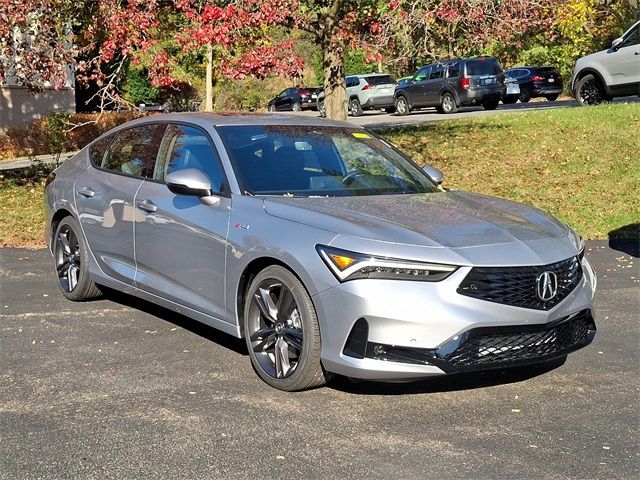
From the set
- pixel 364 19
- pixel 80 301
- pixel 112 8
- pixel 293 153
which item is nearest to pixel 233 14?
pixel 112 8

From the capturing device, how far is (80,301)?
8.23 metres

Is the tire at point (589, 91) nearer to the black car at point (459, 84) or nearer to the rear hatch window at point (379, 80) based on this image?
the black car at point (459, 84)

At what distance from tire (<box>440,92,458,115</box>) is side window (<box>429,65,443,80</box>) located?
0.84 m

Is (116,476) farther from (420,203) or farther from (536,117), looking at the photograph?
(536,117)

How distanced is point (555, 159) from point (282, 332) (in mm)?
11412

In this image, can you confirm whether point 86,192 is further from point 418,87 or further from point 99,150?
point 418,87

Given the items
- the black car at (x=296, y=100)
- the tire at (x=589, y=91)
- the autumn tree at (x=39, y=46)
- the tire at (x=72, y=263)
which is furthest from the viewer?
the black car at (x=296, y=100)

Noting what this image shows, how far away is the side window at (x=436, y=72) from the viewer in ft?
111

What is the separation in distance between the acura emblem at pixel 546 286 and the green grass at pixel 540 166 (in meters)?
6.82

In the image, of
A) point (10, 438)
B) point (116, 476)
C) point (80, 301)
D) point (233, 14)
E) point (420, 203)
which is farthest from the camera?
point (233, 14)

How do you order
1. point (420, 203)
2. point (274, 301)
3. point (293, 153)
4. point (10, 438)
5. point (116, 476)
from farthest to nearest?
1. point (293, 153)
2. point (420, 203)
3. point (274, 301)
4. point (10, 438)
5. point (116, 476)

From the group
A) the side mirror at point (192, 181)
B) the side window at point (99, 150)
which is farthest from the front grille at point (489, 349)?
the side window at point (99, 150)

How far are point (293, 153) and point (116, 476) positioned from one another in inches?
111

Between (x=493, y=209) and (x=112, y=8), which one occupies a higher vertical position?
(x=112, y=8)
